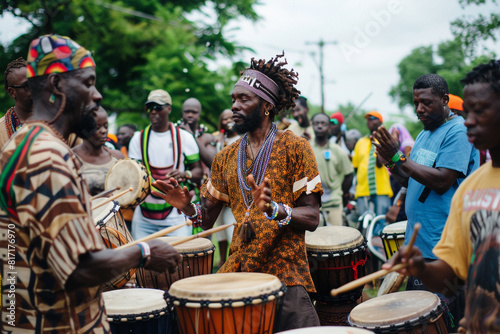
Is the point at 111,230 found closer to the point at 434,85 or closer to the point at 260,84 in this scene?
the point at 260,84

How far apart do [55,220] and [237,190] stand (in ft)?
6.29

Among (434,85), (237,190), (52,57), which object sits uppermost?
(52,57)

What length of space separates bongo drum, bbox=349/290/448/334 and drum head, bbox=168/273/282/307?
0.64 meters

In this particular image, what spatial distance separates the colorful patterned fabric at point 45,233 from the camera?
2301mm

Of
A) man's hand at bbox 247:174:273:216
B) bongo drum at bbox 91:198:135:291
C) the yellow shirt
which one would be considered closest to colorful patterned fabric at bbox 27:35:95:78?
man's hand at bbox 247:174:273:216

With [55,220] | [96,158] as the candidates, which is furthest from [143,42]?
[55,220]

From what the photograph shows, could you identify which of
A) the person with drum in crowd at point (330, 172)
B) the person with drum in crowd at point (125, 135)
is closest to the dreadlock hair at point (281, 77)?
the person with drum in crowd at point (330, 172)

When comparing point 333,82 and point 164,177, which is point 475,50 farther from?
point 333,82

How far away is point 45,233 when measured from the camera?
2307 millimetres

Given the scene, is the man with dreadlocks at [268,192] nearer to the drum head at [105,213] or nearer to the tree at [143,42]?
the drum head at [105,213]

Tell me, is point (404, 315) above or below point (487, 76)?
below

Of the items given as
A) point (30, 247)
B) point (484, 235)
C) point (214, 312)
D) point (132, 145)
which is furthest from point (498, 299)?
point (132, 145)

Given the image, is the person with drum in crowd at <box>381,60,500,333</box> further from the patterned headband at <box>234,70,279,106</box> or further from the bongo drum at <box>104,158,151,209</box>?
the bongo drum at <box>104,158,151,209</box>

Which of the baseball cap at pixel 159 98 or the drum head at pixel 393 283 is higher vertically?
the baseball cap at pixel 159 98
